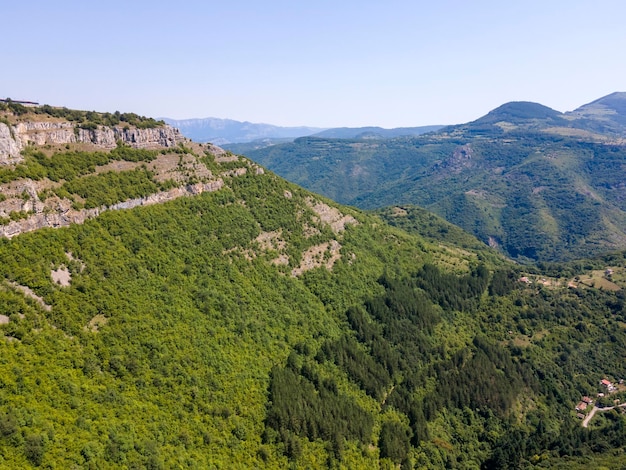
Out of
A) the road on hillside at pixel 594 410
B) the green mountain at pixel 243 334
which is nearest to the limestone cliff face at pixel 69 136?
the green mountain at pixel 243 334

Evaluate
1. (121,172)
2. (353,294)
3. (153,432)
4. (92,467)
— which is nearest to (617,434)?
(353,294)

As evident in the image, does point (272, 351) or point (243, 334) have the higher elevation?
point (243, 334)

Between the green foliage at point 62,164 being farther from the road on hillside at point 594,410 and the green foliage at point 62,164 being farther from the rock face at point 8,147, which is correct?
the road on hillside at point 594,410

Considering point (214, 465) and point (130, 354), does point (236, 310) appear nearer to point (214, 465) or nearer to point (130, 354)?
point (130, 354)

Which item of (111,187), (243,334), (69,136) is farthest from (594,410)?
(69,136)

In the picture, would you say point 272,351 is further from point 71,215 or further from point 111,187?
point 111,187
